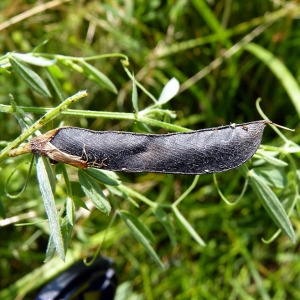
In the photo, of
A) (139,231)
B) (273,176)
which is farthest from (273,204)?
(139,231)

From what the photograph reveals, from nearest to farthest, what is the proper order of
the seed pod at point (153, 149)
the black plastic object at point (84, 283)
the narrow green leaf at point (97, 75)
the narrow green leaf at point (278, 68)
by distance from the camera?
the seed pod at point (153, 149), the narrow green leaf at point (97, 75), the black plastic object at point (84, 283), the narrow green leaf at point (278, 68)

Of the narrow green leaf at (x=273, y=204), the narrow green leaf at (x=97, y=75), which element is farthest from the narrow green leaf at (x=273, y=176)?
the narrow green leaf at (x=97, y=75)

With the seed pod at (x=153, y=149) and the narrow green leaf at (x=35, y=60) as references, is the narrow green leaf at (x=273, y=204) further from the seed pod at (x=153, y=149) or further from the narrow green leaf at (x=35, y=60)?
the narrow green leaf at (x=35, y=60)

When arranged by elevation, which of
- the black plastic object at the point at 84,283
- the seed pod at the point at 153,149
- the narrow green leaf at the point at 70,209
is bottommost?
the black plastic object at the point at 84,283

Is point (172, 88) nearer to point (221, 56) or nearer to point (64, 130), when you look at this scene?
point (64, 130)

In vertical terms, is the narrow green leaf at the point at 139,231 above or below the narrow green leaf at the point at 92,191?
below

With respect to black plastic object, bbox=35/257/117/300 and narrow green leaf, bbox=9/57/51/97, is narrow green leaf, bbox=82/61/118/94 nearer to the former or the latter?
A: narrow green leaf, bbox=9/57/51/97

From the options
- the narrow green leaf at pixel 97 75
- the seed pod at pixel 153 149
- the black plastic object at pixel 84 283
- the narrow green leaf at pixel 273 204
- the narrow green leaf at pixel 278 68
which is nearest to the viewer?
the seed pod at pixel 153 149
